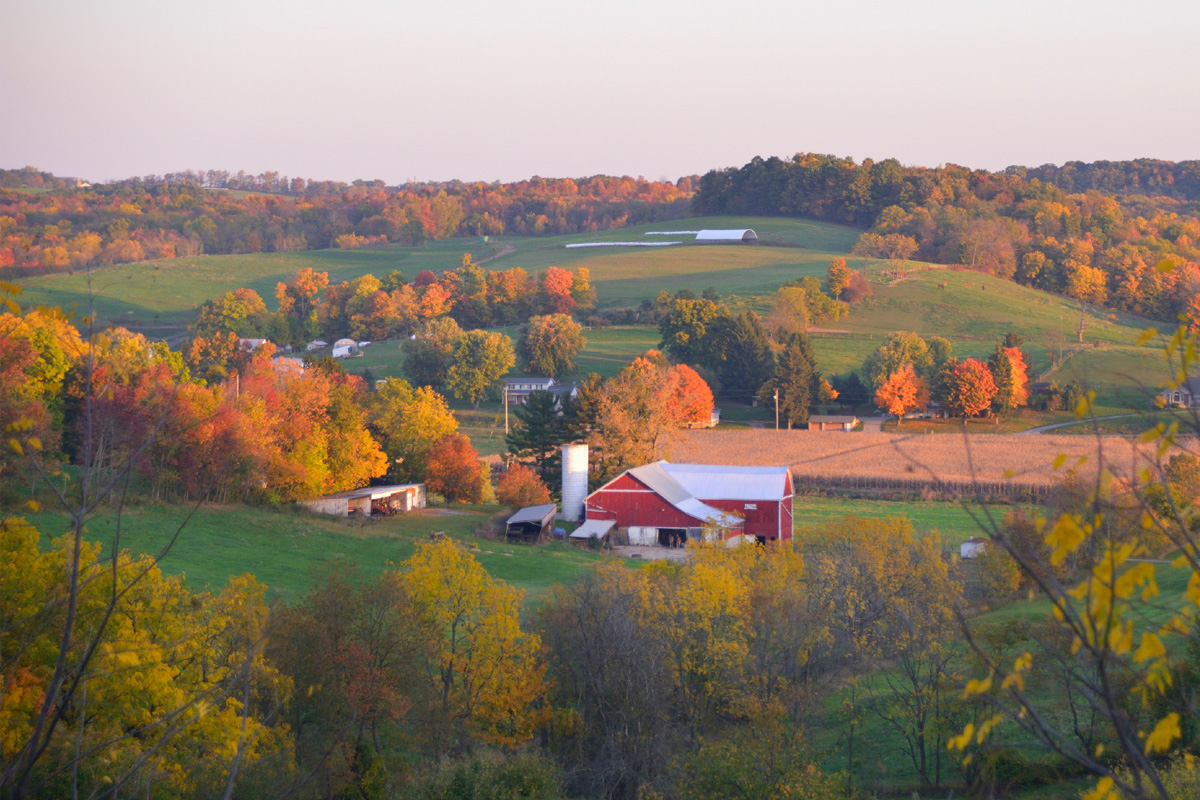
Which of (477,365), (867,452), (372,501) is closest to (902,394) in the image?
(867,452)

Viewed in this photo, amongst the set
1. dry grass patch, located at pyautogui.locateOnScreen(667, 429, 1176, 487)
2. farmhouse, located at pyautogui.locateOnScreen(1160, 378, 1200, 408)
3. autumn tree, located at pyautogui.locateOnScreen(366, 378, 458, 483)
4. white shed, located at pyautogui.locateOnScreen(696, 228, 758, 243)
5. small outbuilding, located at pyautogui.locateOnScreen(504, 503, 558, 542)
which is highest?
white shed, located at pyautogui.locateOnScreen(696, 228, 758, 243)

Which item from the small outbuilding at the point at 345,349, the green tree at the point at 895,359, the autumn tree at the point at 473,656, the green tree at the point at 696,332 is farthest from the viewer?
the small outbuilding at the point at 345,349

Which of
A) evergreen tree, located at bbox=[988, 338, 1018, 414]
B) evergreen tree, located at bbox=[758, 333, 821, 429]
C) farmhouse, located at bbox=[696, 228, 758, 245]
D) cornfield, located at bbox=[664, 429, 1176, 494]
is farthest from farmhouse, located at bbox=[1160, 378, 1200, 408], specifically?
farmhouse, located at bbox=[696, 228, 758, 245]

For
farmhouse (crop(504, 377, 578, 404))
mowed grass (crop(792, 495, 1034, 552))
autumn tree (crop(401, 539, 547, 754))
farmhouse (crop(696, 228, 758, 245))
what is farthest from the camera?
farmhouse (crop(696, 228, 758, 245))

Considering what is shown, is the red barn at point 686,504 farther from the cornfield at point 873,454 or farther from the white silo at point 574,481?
the cornfield at point 873,454

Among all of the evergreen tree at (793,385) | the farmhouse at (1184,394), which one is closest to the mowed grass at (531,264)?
the evergreen tree at (793,385)

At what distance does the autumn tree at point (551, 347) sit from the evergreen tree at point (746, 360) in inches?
472

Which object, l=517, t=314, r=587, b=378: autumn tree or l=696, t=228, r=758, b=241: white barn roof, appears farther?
l=696, t=228, r=758, b=241: white barn roof

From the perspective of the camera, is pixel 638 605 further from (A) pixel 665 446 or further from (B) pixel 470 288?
(B) pixel 470 288

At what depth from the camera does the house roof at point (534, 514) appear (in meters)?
38.1

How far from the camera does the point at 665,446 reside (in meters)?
51.1

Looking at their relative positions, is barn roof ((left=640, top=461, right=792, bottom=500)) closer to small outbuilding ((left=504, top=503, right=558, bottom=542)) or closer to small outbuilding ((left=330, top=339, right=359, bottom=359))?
small outbuilding ((left=504, top=503, right=558, bottom=542))

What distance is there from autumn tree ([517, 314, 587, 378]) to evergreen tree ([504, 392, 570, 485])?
94.0ft

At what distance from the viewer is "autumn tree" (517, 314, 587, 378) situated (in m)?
76.4
